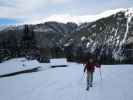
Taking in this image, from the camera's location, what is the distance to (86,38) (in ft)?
637

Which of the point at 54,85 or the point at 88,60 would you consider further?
the point at 54,85

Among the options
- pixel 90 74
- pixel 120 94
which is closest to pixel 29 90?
pixel 90 74

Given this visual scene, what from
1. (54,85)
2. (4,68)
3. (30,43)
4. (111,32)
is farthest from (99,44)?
(54,85)

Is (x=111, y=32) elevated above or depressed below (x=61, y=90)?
above

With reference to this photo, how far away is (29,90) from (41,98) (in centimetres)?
264

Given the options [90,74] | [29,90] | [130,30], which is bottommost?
[29,90]

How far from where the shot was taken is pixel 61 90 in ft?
49.0

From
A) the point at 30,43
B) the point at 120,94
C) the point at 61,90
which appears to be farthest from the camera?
the point at 30,43

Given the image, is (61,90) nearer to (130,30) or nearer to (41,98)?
(41,98)

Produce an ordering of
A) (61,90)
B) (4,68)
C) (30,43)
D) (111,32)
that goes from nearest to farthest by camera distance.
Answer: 1. (61,90)
2. (4,68)
3. (30,43)
4. (111,32)

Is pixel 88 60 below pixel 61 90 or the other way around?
the other way around

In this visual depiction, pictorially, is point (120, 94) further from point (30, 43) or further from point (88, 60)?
point (30, 43)

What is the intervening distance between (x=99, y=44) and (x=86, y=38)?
64.2 ft

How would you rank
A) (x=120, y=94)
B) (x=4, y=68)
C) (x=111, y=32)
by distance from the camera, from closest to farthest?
(x=120, y=94) < (x=4, y=68) < (x=111, y=32)
